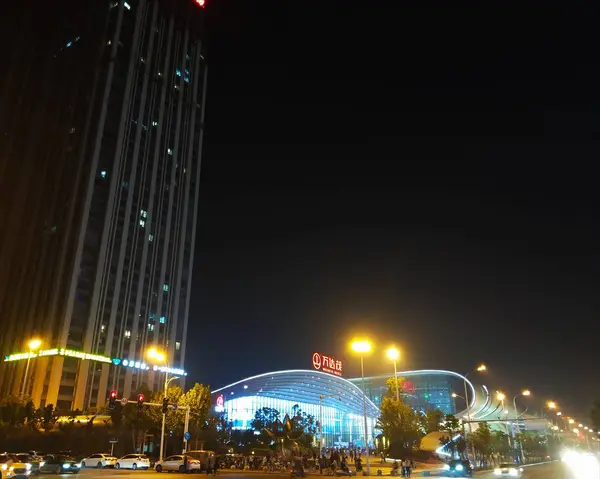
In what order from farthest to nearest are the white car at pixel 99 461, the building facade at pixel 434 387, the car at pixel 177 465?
the building facade at pixel 434 387 → the white car at pixel 99 461 → the car at pixel 177 465

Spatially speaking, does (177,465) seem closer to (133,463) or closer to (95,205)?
(133,463)

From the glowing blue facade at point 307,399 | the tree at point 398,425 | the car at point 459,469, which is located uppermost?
the glowing blue facade at point 307,399

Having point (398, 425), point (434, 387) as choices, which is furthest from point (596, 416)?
point (398, 425)

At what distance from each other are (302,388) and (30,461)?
85.1 metres

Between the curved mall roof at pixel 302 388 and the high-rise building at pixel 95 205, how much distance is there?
17.1 metres

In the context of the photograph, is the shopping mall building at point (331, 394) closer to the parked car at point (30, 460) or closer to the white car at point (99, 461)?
the white car at point (99, 461)

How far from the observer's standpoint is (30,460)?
34.4 m

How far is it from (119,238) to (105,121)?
25543mm

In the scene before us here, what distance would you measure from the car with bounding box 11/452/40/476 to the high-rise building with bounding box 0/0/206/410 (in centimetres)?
4646

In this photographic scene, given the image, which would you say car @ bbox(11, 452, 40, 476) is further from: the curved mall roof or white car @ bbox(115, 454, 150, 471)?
the curved mall roof

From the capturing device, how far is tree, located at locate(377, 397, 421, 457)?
45.8m

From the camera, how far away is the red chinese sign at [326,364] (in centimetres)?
7481

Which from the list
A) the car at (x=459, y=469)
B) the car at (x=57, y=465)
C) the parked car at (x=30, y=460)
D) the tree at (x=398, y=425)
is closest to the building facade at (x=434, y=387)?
the tree at (x=398, y=425)

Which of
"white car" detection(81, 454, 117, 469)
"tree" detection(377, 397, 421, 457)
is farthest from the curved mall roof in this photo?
Result: "white car" detection(81, 454, 117, 469)
